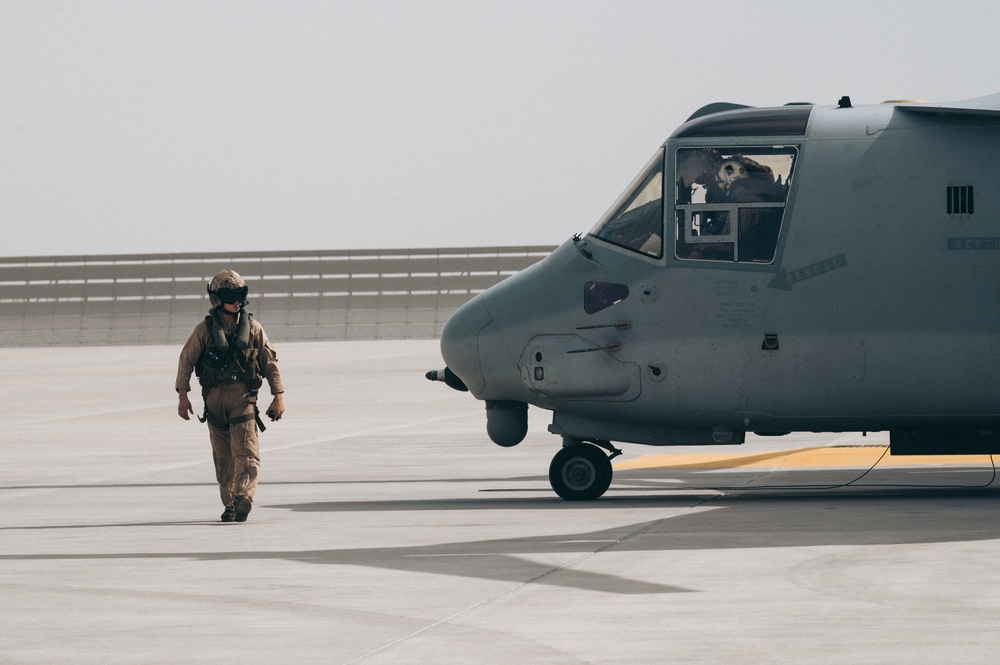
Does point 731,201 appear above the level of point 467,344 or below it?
above

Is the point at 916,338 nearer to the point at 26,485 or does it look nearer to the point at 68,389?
the point at 26,485

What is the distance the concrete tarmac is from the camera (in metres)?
7.09

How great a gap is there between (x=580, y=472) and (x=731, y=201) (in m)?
2.34

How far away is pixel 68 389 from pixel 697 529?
20.2m

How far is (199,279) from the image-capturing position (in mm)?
51938

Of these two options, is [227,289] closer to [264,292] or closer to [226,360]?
[226,360]

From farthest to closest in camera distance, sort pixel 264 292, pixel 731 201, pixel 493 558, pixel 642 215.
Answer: pixel 264 292
pixel 642 215
pixel 731 201
pixel 493 558

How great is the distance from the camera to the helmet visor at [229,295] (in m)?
11.6

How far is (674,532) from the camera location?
408 inches

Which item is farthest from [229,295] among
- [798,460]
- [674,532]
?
[798,460]

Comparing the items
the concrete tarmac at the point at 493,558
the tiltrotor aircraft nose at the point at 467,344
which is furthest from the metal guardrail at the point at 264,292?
the tiltrotor aircraft nose at the point at 467,344

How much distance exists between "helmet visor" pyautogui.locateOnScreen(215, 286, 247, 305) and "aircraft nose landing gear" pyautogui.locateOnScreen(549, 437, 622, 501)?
8.78ft

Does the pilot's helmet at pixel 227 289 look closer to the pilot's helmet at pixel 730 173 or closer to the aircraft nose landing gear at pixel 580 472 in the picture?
the aircraft nose landing gear at pixel 580 472

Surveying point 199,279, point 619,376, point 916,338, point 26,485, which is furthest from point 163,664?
point 199,279
